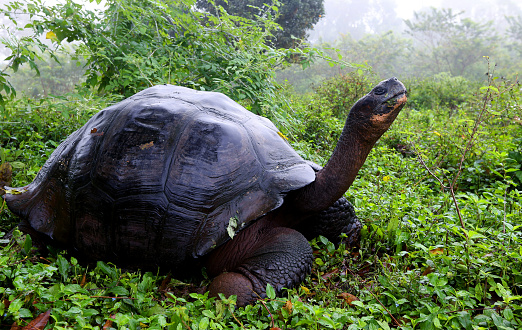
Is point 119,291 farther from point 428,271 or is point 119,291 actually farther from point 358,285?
point 428,271

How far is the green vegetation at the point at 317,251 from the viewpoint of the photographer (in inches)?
65.9

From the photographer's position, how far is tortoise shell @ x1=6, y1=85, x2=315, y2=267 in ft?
6.95

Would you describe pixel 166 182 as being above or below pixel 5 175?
above

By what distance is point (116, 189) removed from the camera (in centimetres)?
222

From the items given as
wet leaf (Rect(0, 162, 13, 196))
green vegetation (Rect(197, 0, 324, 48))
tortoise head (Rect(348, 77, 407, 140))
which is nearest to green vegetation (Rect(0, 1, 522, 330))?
wet leaf (Rect(0, 162, 13, 196))

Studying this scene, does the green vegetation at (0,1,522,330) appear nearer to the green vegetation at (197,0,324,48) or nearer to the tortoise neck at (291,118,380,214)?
the tortoise neck at (291,118,380,214)

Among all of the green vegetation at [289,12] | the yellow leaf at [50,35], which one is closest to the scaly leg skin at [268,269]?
the yellow leaf at [50,35]

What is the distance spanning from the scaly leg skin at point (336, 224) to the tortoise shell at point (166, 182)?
433 mm

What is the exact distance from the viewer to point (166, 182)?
85.0 inches

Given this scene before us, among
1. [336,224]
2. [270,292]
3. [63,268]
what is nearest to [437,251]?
[336,224]

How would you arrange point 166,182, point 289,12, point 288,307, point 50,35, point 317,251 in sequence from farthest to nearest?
point 289,12
point 50,35
point 317,251
point 166,182
point 288,307

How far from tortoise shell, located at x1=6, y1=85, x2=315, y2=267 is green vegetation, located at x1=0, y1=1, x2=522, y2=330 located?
0.23 metres

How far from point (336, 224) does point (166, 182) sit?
1.31 meters

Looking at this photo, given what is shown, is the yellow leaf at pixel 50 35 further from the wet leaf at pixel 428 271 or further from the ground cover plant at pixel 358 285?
the wet leaf at pixel 428 271
